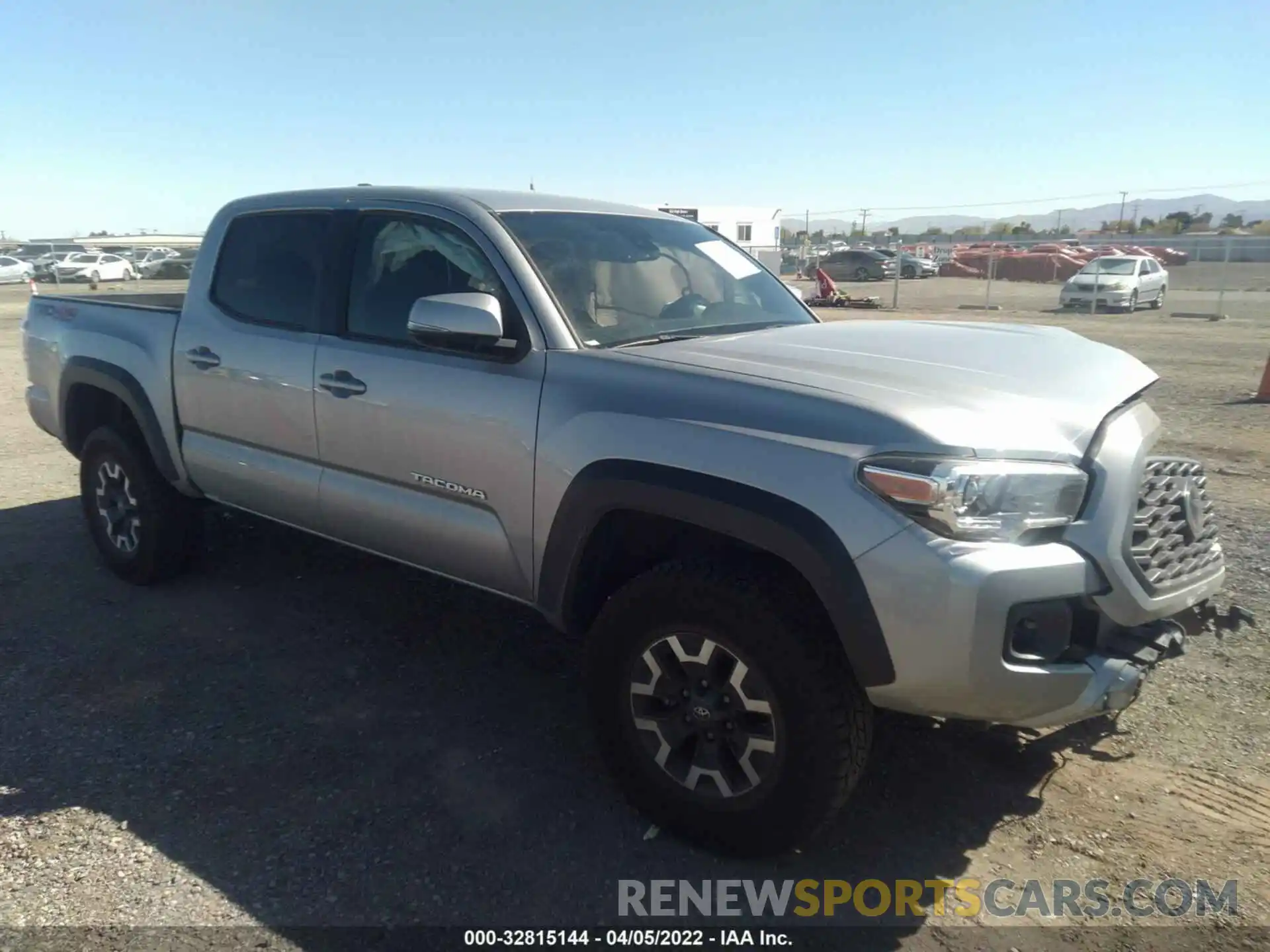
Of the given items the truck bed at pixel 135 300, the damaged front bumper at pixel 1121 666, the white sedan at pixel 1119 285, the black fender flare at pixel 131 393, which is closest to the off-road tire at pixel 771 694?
the damaged front bumper at pixel 1121 666

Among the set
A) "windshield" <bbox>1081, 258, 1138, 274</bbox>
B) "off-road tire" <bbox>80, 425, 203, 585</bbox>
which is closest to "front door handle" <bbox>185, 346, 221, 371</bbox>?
"off-road tire" <bbox>80, 425, 203, 585</bbox>

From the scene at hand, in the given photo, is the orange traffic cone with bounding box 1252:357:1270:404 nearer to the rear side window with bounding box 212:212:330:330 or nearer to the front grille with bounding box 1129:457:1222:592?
the front grille with bounding box 1129:457:1222:592

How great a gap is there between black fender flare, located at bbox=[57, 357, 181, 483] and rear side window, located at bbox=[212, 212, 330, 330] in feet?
2.21

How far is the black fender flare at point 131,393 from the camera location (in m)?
4.64

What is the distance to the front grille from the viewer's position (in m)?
2.64

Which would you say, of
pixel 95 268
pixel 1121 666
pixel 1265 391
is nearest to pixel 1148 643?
pixel 1121 666

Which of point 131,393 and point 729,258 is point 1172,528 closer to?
point 729,258

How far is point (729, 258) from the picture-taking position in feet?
14.2

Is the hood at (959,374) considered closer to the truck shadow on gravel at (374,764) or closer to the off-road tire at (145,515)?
the truck shadow on gravel at (374,764)

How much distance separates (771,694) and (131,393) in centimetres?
368

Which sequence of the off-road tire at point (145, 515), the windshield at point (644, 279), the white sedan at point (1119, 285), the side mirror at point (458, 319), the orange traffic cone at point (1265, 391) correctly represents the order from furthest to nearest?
1. the white sedan at point (1119, 285)
2. the orange traffic cone at point (1265, 391)
3. the off-road tire at point (145, 515)
4. the windshield at point (644, 279)
5. the side mirror at point (458, 319)

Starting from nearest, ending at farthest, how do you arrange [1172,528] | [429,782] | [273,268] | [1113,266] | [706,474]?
[706,474], [1172,528], [429,782], [273,268], [1113,266]

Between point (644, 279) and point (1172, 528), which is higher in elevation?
point (644, 279)

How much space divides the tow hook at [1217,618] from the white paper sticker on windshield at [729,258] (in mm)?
2259
